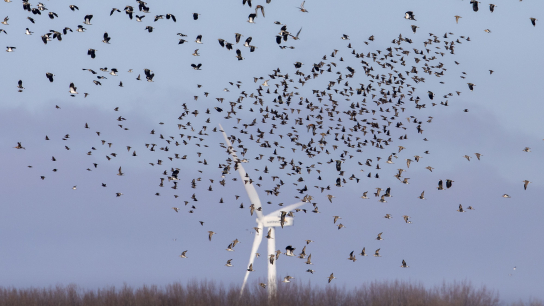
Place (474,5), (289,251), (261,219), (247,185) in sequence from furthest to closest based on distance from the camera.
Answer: (261,219) < (247,185) < (289,251) < (474,5)

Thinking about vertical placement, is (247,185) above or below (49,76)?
below

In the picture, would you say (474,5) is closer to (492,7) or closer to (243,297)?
(492,7)

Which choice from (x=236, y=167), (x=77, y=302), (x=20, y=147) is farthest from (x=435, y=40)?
(x=77, y=302)

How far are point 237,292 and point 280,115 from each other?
27935 mm

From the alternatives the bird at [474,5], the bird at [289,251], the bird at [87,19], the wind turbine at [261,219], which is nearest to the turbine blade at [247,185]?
the wind turbine at [261,219]

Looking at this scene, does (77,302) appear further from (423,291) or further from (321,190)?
(423,291)

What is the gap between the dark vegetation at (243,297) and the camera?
66.8m

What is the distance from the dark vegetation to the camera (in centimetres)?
6675

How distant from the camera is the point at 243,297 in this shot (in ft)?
219

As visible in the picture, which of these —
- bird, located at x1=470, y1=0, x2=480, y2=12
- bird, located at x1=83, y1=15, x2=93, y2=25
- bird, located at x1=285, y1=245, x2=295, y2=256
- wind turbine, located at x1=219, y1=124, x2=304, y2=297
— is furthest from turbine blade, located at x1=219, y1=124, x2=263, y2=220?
bird, located at x1=470, y1=0, x2=480, y2=12

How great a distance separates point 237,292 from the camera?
70625 millimetres

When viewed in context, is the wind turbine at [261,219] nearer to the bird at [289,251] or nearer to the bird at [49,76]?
the bird at [289,251]

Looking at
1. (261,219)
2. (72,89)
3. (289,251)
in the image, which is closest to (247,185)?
(261,219)

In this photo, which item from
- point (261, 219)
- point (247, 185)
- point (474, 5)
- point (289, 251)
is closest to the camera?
point (474, 5)
